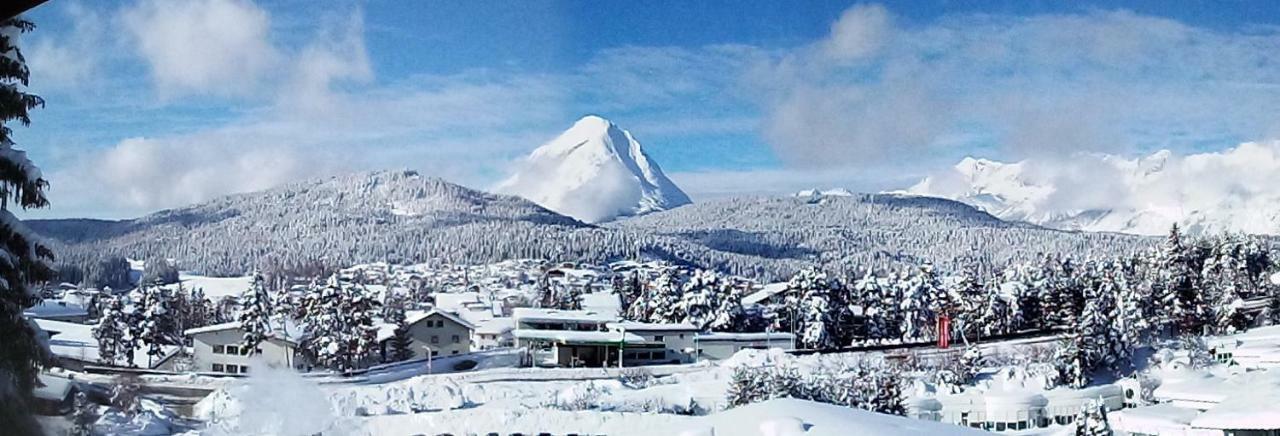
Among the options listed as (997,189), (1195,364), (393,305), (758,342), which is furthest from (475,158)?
(997,189)

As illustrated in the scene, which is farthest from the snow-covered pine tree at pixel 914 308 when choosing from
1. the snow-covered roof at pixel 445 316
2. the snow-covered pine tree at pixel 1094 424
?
the snow-covered pine tree at pixel 1094 424

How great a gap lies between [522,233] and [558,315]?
354 cm

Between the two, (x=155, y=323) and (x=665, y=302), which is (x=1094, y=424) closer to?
(x=155, y=323)

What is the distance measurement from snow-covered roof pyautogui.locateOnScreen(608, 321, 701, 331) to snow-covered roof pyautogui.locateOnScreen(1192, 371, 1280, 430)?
397 cm

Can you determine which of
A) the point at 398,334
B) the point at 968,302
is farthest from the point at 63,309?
the point at 968,302

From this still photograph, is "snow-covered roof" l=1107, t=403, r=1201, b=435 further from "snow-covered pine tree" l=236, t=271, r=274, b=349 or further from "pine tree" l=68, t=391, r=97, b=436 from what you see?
"pine tree" l=68, t=391, r=97, b=436

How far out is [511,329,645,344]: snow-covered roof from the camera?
845 cm

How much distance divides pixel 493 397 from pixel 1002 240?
10078 millimetres

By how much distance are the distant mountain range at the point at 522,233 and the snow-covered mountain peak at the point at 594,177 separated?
8.7 inches

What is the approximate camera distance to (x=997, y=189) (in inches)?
748

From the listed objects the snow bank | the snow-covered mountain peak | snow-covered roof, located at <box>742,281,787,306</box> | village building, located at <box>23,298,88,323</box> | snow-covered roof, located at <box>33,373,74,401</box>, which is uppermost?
the snow-covered mountain peak

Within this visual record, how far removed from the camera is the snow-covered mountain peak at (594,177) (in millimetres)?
11102

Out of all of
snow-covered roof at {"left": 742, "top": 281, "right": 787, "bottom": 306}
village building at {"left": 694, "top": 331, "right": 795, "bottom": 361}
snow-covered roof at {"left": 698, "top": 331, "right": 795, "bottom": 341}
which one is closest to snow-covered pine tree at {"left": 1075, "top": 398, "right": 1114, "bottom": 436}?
village building at {"left": 694, "top": 331, "right": 795, "bottom": 361}

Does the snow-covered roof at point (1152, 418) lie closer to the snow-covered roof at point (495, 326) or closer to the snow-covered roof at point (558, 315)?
the snow-covered roof at point (558, 315)
